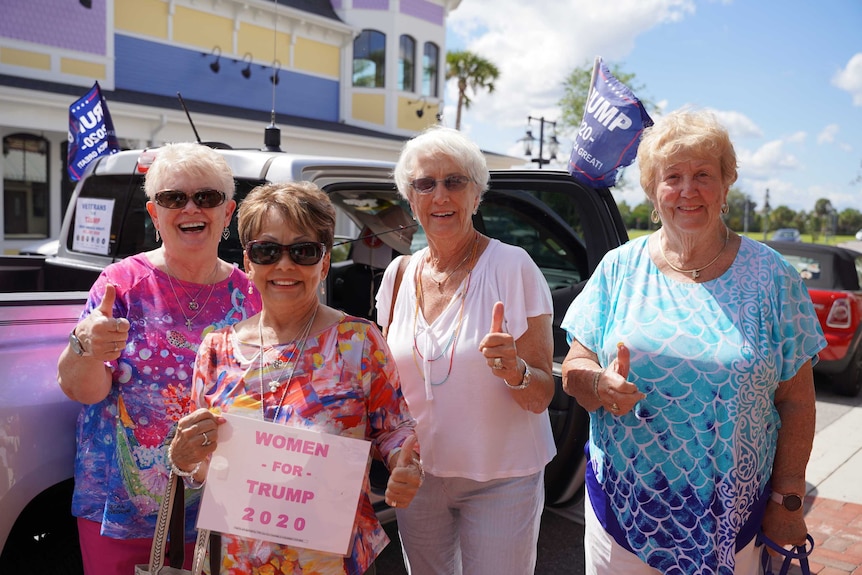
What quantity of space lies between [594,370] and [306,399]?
856 mm

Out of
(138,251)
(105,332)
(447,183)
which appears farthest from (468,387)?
(138,251)

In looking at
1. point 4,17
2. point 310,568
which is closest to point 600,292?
point 310,568

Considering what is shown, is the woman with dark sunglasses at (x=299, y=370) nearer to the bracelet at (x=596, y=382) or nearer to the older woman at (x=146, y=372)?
the older woman at (x=146, y=372)

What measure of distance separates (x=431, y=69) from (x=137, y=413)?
70.9ft

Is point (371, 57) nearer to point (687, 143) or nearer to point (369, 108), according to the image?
point (369, 108)

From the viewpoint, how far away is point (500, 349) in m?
1.90

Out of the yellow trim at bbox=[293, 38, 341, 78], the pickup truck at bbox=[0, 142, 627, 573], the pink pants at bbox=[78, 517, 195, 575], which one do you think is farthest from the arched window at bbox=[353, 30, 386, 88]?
the pink pants at bbox=[78, 517, 195, 575]

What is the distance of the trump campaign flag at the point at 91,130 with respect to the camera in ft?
25.1

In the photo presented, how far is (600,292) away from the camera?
2223 millimetres

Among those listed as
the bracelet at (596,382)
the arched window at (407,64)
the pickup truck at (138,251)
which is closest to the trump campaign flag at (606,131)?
the pickup truck at (138,251)

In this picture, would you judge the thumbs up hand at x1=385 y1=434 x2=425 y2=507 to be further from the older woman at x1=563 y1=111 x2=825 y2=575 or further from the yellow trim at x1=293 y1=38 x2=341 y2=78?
the yellow trim at x1=293 y1=38 x2=341 y2=78

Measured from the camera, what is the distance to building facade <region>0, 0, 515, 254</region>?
13.4 m

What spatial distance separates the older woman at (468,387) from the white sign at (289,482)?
19.3 inches

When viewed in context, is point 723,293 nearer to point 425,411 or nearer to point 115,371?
point 425,411
